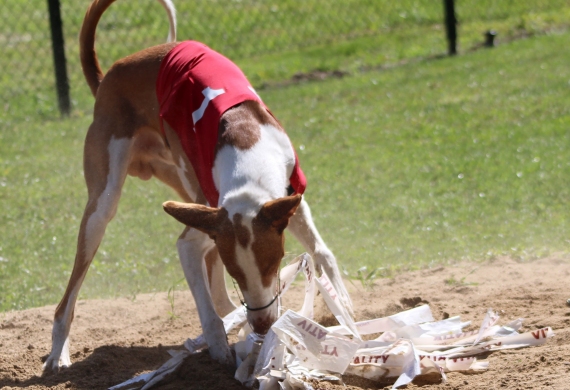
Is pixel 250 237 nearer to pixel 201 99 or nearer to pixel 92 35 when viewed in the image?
pixel 201 99

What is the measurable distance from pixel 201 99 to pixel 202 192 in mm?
520

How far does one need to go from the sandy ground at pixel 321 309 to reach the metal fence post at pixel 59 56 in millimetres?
6143

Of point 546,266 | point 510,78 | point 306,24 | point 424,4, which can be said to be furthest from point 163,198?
point 424,4

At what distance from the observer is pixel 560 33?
45.6ft

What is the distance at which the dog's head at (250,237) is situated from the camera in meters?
3.73

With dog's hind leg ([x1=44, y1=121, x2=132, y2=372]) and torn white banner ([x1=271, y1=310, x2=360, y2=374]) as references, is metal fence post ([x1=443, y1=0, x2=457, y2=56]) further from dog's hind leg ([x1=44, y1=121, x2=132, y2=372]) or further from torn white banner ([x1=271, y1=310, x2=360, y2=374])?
torn white banner ([x1=271, y1=310, x2=360, y2=374])

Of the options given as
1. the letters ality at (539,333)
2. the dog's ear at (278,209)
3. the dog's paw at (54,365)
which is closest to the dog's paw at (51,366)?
the dog's paw at (54,365)

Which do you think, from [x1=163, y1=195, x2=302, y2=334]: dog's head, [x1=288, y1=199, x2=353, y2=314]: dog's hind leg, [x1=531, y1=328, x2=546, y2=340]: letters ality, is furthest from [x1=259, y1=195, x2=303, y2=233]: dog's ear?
[x1=531, y1=328, x2=546, y2=340]: letters ality

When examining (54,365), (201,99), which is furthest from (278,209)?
(54,365)

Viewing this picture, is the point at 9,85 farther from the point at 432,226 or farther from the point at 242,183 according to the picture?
the point at 242,183

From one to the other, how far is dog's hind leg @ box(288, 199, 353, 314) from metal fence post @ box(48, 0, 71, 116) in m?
7.53

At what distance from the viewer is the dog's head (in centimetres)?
373

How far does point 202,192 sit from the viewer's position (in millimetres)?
4617

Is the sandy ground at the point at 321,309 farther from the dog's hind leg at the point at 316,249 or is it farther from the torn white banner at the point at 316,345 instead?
the dog's hind leg at the point at 316,249
